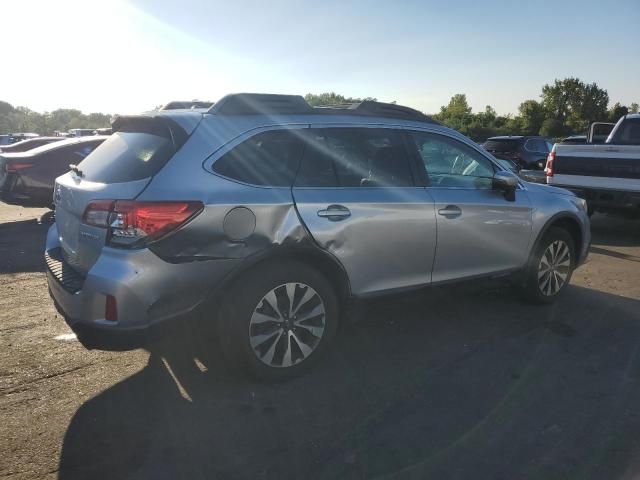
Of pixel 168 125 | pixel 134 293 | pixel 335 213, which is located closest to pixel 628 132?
pixel 335 213

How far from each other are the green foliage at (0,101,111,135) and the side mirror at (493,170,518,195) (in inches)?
3031

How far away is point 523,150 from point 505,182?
12.4m

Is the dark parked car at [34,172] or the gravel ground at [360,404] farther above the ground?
the dark parked car at [34,172]

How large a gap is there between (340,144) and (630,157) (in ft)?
20.6

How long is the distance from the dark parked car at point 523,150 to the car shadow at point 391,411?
12145 mm

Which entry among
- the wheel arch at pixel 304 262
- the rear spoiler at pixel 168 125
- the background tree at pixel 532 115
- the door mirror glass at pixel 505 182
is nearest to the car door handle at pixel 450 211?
the door mirror glass at pixel 505 182

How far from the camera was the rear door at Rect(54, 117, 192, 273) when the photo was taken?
2973 mm

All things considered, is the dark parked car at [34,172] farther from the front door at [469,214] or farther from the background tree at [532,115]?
the background tree at [532,115]

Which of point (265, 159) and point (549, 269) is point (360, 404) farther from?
point (549, 269)

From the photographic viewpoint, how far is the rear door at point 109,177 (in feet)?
9.75

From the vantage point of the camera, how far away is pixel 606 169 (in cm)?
816

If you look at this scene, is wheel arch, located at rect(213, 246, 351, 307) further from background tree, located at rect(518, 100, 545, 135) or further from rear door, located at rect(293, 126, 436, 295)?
background tree, located at rect(518, 100, 545, 135)

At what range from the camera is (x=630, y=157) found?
25.6ft

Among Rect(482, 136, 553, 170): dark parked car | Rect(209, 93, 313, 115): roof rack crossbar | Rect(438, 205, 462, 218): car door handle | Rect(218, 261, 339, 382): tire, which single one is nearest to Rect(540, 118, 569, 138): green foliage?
Rect(482, 136, 553, 170): dark parked car
